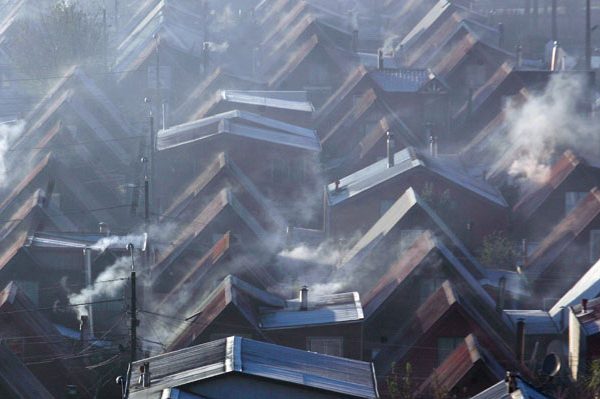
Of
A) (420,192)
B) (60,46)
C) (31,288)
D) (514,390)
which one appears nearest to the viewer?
(514,390)

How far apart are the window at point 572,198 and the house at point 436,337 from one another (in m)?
10.3

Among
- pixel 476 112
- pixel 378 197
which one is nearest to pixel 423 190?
pixel 378 197

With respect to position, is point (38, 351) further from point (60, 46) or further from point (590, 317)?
point (60, 46)

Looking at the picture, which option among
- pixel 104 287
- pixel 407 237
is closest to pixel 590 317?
pixel 407 237

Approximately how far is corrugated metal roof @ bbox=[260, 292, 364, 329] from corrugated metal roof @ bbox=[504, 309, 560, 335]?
9.96ft

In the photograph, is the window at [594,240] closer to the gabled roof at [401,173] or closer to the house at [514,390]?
the gabled roof at [401,173]

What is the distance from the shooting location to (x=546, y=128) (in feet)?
133

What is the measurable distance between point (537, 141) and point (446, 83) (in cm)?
846

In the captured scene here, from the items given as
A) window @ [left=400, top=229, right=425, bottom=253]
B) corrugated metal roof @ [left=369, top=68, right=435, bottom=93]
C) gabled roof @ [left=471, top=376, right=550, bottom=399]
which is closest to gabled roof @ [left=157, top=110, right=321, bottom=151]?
corrugated metal roof @ [left=369, top=68, right=435, bottom=93]

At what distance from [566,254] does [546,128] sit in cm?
1068

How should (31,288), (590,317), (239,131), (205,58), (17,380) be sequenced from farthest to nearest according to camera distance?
1. (205,58)
2. (239,131)
3. (31,288)
4. (590,317)
5. (17,380)

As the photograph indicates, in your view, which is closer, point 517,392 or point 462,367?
point 517,392

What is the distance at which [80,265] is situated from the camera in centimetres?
2880

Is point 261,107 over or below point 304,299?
over
